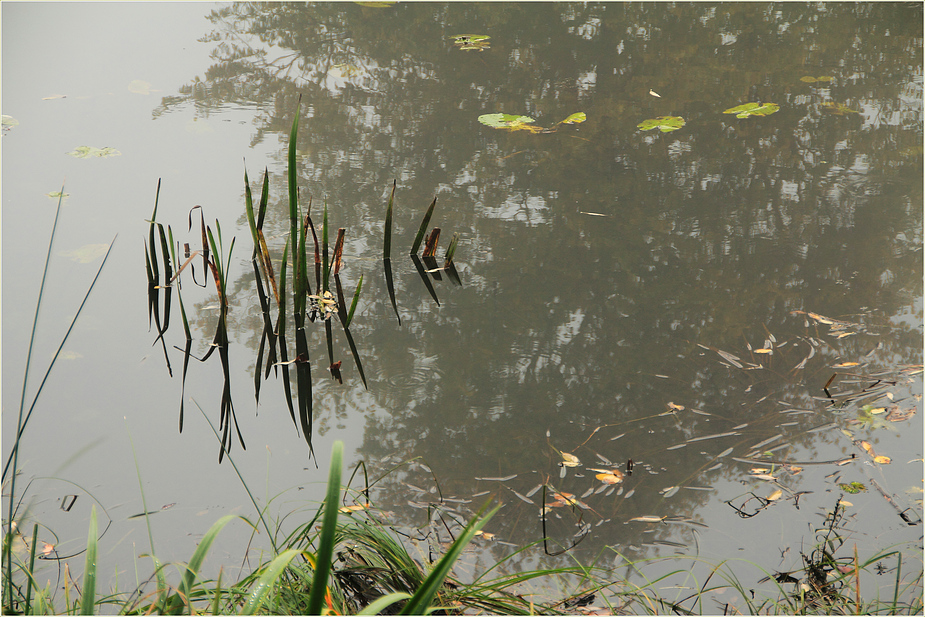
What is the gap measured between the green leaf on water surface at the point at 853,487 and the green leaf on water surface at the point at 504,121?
2531mm

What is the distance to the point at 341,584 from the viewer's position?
151 cm

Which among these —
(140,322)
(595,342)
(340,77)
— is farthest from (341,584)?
(340,77)

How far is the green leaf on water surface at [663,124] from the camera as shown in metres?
3.61

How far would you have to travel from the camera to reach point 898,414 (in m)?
2.05

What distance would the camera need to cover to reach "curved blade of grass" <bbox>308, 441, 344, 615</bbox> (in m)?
0.85

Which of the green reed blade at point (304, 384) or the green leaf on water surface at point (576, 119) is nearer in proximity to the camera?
the green reed blade at point (304, 384)

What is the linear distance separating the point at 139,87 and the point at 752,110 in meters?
4.06

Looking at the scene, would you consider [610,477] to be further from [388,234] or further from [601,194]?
[601,194]

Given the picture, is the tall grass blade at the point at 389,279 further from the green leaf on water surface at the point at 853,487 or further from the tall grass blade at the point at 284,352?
the green leaf on water surface at the point at 853,487

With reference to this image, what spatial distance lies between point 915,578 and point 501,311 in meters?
1.54

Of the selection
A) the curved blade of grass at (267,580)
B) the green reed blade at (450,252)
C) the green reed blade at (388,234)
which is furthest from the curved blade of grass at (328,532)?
the green reed blade at (450,252)

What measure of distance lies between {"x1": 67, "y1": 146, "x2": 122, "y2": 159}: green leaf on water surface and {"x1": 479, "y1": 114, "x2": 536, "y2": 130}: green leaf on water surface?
214 centimetres

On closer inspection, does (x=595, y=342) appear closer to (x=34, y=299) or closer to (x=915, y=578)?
(x=915, y=578)

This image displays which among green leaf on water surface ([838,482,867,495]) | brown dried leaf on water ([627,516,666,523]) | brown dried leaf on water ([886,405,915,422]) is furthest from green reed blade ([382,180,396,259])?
brown dried leaf on water ([886,405,915,422])
